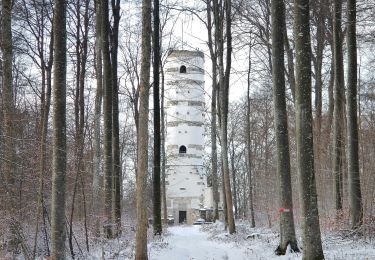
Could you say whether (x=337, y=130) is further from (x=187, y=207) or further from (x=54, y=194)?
(x=187, y=207)

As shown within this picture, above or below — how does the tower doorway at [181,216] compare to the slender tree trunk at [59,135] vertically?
below

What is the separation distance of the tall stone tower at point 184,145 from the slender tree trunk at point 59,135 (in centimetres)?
2683

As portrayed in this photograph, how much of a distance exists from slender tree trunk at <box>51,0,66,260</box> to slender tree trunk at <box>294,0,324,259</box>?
4275mm

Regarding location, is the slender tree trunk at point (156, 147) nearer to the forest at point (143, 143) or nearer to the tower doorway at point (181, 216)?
the forest at point (143, 143)

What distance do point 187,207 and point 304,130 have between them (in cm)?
2861

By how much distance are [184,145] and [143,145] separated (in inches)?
1019

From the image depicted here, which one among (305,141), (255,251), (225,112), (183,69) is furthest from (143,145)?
(183,69)

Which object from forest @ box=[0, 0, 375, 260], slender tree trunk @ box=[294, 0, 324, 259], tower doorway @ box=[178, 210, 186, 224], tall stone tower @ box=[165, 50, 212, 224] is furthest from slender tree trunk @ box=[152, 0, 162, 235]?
tower doorway @ box=[178, 210, 186, 224]

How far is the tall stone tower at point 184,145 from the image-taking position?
35.8 metres

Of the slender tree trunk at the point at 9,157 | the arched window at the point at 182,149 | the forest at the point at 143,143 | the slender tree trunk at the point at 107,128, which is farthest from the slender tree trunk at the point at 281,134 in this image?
the arched window at the point at 182,149

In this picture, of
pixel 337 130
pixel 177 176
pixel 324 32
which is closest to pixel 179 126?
pixel 177 176

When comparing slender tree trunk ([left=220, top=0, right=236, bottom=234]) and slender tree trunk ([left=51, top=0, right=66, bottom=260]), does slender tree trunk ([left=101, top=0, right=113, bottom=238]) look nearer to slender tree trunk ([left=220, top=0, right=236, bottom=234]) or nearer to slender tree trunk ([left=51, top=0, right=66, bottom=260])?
slender tree trunk ([left=220, top=0, right=236, bottom=234])

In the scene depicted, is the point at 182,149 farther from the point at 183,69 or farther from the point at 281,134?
the point at 281,134

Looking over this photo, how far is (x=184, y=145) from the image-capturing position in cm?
3606
